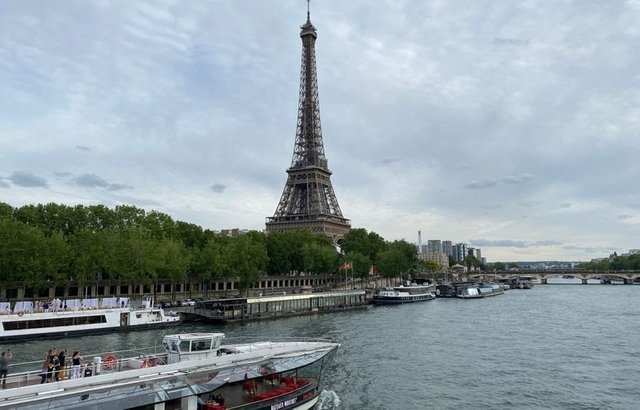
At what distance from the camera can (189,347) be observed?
2883 cm

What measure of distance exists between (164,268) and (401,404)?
211 ft

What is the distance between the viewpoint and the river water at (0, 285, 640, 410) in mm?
35156

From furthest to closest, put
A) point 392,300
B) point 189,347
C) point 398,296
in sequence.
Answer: point 398,296, point 392,300, point 189,347

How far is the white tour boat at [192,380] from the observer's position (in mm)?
21141

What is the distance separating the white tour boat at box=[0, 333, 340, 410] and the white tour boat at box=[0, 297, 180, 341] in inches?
1579

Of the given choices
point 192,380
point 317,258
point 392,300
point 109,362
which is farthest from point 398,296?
point 109,362

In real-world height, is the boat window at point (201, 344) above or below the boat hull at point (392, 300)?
above

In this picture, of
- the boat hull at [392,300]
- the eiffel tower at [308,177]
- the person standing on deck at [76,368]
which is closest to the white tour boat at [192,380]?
the person standing on deck at [76,368]

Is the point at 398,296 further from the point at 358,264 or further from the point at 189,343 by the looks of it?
the point at 189,343

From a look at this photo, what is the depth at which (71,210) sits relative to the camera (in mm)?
97438

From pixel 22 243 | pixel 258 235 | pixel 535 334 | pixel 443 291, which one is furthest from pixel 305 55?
pixel 535 334

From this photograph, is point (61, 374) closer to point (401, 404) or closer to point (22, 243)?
point (401, 404)

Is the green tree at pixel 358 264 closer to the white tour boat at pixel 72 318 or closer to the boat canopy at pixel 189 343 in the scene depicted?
the white tour boat at pixel 72 318

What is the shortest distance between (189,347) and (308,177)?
15055 cm
